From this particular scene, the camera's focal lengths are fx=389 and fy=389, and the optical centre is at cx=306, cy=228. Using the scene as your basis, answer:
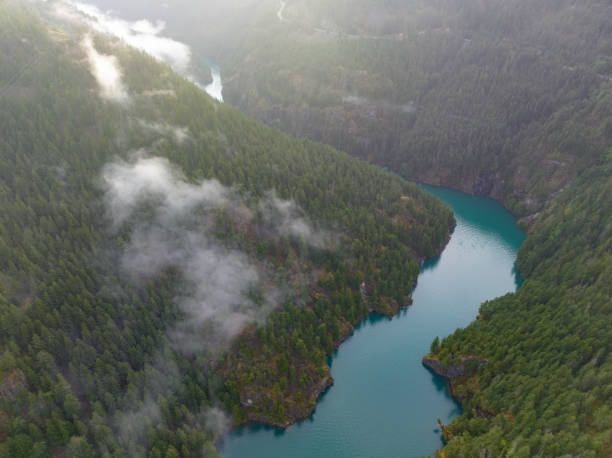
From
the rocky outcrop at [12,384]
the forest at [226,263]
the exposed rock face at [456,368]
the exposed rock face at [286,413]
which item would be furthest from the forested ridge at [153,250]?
the exposed rock face at [456,368]

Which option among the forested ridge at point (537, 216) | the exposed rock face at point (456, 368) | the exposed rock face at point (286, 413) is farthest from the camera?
the exposed rock face at point (456, 368)

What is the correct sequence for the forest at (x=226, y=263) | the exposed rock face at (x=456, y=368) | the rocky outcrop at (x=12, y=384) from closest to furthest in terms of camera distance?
1. the rocky outcrop at (x=12, y=384)
2. the forest at (x=226, y=263)
3. the exposed rock face at (x=456, y=368)

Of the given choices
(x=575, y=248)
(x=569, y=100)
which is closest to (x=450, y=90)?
(x=569, y=100)

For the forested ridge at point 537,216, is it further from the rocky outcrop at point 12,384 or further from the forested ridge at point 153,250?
the rocky outcrop at point 12,384

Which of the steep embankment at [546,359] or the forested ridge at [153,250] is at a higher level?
the forested ridge at [153,250]

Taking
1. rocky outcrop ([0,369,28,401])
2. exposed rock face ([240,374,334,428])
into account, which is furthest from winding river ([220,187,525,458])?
rocky outcrop ([0,369,28,401])

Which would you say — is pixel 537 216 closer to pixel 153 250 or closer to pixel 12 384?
pixel 153 250
